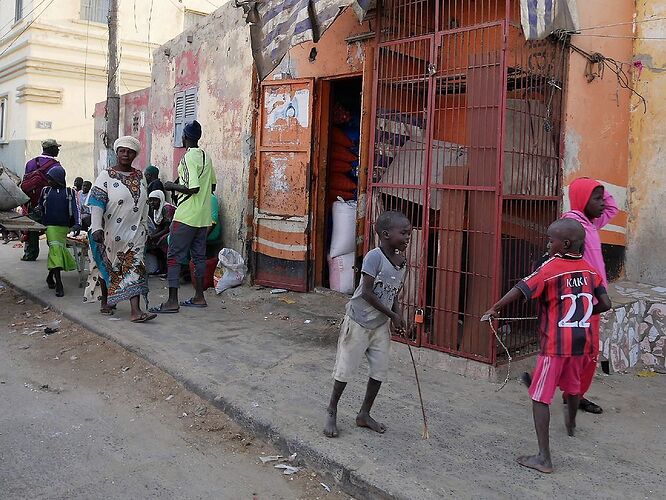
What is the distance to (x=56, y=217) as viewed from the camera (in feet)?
24.2

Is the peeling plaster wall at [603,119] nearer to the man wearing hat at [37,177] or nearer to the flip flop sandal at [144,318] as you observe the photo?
the flip flop sandal at [144,318]

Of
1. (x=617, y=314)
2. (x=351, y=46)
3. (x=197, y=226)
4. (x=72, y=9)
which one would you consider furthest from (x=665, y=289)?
(x=72, y=9)

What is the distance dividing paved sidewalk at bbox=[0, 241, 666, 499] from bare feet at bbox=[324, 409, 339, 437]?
52mm

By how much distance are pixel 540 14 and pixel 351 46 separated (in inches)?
106

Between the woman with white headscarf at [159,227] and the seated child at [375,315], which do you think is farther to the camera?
the woman with white headscarf at [159,227]

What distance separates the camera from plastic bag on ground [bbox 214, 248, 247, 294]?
24.3 ft

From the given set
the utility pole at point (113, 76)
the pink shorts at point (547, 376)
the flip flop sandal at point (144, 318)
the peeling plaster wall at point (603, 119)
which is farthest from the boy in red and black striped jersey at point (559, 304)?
the utility pole at point (113, 76)

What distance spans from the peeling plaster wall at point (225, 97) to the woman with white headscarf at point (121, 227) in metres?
1.74

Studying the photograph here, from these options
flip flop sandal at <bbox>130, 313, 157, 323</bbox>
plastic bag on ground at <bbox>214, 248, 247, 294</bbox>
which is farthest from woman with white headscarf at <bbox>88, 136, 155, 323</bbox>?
plastic bag on ground at <bbox>214, 248, 247, 294</bbox>

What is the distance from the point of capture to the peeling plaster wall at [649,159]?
5547 millimetres

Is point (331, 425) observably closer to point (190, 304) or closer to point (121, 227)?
point (121, 227)

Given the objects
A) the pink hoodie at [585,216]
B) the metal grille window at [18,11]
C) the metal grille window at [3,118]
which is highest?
the metal grille window at [18,11]

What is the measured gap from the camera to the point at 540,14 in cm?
423

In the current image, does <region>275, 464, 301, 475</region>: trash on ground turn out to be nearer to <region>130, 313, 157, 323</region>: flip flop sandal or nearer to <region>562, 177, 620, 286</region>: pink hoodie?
<region>562, 177, 620, 286</region>: pink hoodie
